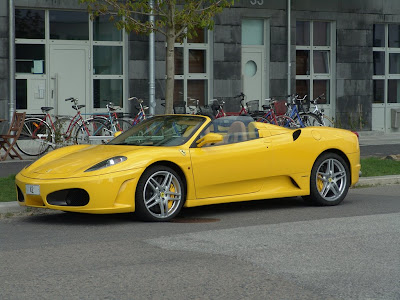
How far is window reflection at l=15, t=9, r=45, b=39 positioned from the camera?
70.5ft

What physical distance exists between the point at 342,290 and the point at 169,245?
7.37 ft

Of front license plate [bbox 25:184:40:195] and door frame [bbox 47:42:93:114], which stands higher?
door frame [bbox 47:42:93:114]

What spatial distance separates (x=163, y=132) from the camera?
10.4 m

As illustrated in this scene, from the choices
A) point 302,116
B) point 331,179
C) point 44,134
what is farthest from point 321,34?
point 331,179

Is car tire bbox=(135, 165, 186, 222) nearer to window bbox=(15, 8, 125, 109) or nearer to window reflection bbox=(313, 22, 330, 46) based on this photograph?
window bbox=(15, 8, 125, 109)

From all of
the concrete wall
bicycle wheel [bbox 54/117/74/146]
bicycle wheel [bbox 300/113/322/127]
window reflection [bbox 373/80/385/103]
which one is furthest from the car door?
window reflection [bbox 373/80/385/103]

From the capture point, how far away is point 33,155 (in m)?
18.2

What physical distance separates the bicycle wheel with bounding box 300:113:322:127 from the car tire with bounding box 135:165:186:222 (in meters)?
12.2

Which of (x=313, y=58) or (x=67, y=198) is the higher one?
(x=313, y=58)

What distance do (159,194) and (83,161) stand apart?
2.99ft

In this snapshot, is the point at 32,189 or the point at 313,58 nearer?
the point at 32,189

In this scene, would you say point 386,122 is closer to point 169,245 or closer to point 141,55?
point 141,55

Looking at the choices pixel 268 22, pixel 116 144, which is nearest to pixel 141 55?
pixel 268 22

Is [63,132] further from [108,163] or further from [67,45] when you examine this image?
[108,163]
